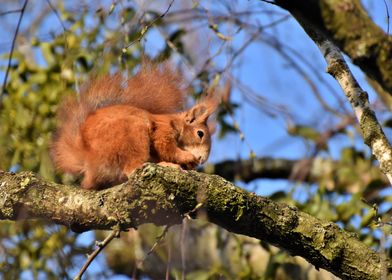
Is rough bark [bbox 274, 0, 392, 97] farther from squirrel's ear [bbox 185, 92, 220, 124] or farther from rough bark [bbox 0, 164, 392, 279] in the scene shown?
squirrel's ear [bbox 185, 92, 220, 124]

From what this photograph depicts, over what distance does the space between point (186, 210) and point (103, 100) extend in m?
1.05

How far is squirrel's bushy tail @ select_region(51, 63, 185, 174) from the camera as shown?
2777mm

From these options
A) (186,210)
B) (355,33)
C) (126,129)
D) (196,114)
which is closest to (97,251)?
(186,210)

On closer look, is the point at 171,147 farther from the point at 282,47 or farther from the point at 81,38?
the point at 282,47

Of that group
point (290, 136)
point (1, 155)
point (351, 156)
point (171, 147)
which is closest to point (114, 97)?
point (171, 147)

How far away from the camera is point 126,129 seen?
8.79 feet

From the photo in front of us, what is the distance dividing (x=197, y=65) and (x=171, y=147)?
45cm

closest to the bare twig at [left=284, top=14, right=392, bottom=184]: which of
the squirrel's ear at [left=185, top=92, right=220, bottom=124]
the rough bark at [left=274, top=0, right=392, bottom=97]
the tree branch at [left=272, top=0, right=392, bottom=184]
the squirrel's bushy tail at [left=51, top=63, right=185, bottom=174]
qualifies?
the tree branch at [left=272, top=0, right=392, bottom=184]

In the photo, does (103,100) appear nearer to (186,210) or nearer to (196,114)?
(196,114)

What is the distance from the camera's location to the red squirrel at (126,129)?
266cm

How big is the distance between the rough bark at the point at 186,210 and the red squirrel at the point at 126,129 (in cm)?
53

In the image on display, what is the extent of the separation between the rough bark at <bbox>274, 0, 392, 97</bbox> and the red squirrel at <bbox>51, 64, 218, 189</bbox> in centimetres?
146

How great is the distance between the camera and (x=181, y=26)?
3.74m

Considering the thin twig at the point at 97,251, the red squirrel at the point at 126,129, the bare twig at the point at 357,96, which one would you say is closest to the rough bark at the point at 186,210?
the thin twig at the point at 97,251
